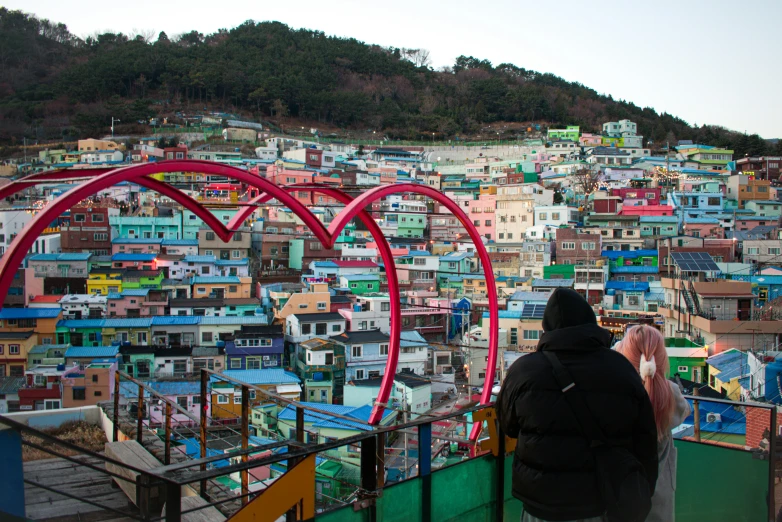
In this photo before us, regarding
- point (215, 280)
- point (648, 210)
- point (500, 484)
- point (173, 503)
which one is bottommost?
point (215, 280)

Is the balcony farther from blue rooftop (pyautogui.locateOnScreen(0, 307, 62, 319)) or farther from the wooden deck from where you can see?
blue rooftop (pyautogui.locateOnScreen(0, 307, 62, 319))

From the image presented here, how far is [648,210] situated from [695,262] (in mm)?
8176

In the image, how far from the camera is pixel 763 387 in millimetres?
8359

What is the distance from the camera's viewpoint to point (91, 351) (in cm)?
1379

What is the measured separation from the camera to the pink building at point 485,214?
82.6ft

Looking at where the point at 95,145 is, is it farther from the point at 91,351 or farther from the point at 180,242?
the point at 91,351

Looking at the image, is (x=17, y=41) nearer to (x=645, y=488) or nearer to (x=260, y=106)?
(x=260, y=106)

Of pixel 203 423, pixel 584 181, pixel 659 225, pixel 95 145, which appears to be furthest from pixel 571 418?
pixel 95 145

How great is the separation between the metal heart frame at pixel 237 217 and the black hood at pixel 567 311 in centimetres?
135

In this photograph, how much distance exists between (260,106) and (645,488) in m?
44.1

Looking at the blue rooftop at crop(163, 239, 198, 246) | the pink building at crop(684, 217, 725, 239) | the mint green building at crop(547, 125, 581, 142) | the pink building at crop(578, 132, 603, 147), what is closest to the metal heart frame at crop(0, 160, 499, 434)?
the blue rooftop at crop(163, 239, 198, 246)

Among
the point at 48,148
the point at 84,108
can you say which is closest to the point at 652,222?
the point at 48,148

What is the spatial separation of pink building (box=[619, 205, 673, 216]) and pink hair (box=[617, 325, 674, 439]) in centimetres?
2234

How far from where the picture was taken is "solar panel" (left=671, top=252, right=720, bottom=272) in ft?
48.0
